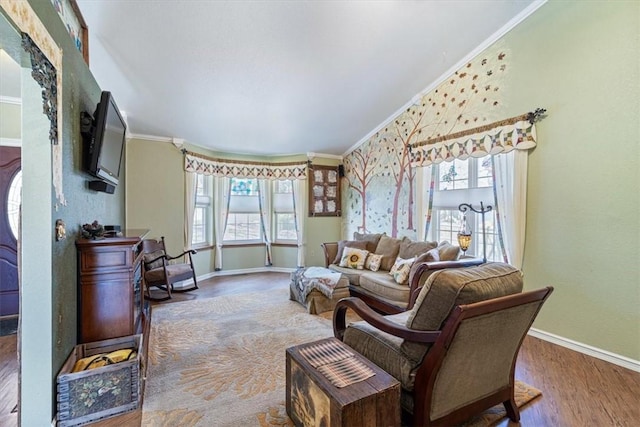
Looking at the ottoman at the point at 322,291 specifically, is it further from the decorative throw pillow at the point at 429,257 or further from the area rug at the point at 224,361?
the decorative throw pillow at the point at 429,257

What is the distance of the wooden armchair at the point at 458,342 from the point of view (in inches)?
54.0

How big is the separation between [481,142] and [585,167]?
105 cm

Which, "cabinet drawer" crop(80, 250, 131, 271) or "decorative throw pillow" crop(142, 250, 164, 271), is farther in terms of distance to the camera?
"decorative throw pillow" crop(142, 250, 164, 271)

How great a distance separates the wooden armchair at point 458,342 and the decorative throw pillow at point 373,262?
238 cm

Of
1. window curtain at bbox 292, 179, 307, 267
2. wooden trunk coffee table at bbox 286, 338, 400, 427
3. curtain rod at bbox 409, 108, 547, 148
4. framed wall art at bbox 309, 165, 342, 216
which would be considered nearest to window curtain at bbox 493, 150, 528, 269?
curtain rod at bbox 409, 108, 547, 148

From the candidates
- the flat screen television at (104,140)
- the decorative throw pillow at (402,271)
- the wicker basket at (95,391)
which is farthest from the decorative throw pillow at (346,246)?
the flat screen television at (104,140)

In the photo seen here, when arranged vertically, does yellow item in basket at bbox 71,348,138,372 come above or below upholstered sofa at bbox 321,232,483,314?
below

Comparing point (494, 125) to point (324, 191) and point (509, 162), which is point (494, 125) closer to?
point (509, 162)

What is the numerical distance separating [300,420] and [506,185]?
323 cm

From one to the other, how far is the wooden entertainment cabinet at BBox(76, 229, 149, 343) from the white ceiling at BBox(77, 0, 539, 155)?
198 centimetres

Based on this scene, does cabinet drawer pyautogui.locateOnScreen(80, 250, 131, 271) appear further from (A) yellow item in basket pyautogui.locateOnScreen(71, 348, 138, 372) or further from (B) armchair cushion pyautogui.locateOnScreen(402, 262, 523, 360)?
(B) armchair cushion pyautogui.locateOnScreen(402, 262, 523, 360)

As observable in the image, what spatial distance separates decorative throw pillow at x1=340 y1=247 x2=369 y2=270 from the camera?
4230mm

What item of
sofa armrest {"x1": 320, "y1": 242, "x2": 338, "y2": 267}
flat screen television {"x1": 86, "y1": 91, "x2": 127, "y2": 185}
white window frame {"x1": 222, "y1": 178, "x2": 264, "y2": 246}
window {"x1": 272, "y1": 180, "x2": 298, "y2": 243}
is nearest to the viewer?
flat screen television {"x1": 86, "y1": 91, "x2": 127, "y2": 185}

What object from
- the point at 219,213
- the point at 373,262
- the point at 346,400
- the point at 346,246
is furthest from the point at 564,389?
the point at 219,213
